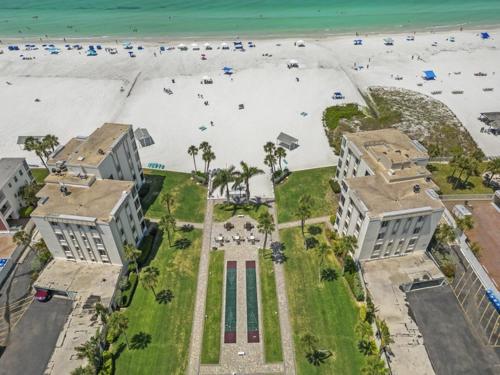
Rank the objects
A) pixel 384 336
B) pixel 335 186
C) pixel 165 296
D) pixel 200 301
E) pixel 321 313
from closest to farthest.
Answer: pixel 384 336 < pixel 321 313 < pixel 200 301 < pixel 165 296 < pixel 335 186

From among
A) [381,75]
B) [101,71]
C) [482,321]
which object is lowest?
[482,321]

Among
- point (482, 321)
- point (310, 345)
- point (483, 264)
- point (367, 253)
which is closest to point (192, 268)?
point (310, 345)

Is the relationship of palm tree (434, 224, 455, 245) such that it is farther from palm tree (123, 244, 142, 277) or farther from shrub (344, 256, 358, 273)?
palm tree (123, 244, 142, 277)

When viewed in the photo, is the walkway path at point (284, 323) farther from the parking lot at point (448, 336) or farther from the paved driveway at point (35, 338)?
the paved driveway at point (35, 338)

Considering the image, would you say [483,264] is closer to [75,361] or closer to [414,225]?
[414,225]

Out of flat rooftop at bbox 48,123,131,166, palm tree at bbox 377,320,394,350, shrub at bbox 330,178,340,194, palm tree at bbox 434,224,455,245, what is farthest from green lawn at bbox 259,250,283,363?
flat rooftop at bbox 48,123,131,166

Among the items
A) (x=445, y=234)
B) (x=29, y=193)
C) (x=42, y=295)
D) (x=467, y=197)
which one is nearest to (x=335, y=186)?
(x=445, y=234)

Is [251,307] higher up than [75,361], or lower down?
higher up

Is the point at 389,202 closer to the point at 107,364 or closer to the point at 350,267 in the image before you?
the point at 350,267
